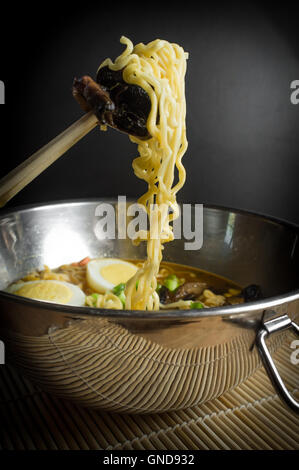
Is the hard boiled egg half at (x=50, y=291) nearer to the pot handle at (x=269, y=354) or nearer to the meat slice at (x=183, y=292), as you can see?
the meat slice at (x=183, y=292)

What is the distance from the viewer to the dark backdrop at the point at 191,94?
2609mm

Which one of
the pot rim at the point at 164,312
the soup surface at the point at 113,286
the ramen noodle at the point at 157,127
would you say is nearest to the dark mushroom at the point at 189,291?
the soup surface at the point at 113,286

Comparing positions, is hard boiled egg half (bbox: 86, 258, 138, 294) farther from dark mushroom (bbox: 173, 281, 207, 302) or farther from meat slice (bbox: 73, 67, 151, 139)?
meat slice (bbox: 73, 67, 151, 139)

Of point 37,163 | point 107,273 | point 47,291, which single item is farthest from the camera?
point 107,273

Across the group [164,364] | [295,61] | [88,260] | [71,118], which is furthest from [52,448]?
[295,61]

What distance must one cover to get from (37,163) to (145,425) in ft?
2.84

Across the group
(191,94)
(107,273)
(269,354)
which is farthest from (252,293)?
(191,94)

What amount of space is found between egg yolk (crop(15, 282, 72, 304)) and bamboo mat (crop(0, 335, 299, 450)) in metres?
0.51

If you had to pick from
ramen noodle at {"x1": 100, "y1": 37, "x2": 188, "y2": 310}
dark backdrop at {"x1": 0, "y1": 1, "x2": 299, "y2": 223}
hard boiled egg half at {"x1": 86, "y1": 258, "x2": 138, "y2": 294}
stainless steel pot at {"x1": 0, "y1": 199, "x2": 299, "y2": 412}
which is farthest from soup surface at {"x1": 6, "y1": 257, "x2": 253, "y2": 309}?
stainless steel pot at {"x1": 0, "y1": 199, "x2": 299, "y2": 412}

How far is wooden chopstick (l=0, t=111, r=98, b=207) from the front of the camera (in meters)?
1.37

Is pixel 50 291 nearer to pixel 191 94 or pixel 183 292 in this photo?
pixel 183 292

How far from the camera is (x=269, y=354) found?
4.31 feet

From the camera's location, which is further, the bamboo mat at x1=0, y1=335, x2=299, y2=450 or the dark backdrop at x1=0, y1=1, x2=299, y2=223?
the dark backdrop at x1=0, y1=1, x2=299, y2=223

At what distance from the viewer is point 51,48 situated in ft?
8.57
